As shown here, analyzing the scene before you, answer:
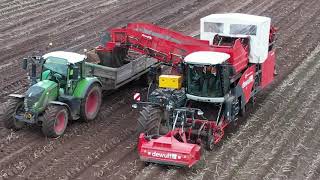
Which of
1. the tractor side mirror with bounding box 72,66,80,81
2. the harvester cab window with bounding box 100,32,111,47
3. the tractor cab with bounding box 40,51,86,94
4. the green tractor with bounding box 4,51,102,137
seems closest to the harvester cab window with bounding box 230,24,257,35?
the harvester cab window with bounding box 100,32,111,47

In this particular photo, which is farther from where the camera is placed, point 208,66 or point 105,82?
point 105,82

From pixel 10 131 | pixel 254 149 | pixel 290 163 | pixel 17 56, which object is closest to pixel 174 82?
pixel 254 149

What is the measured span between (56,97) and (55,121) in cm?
95

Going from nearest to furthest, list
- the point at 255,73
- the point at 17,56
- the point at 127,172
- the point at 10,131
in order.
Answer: the point at 127,172 < the point at 10,131 < the point at 255,73 < the point at 17,56

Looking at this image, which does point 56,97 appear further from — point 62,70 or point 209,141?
point 209,141

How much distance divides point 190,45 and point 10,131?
5352mm

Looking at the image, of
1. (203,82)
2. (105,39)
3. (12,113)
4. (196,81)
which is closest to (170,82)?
(196,81)

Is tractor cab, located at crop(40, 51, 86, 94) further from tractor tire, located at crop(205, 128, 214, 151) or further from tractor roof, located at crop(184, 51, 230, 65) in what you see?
tractor tire, located at crop(205, 128, 214, 151)

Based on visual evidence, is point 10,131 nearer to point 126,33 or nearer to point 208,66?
point 126,33

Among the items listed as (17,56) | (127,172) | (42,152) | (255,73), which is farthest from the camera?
(17,56)

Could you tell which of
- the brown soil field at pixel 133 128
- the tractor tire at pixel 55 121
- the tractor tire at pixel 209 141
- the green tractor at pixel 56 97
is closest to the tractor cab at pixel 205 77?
the tractor tire at pixel 209 141

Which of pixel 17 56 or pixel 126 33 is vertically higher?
pixel 126 33

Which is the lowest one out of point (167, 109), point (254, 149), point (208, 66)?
point (254, 149)

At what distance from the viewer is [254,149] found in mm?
13516
